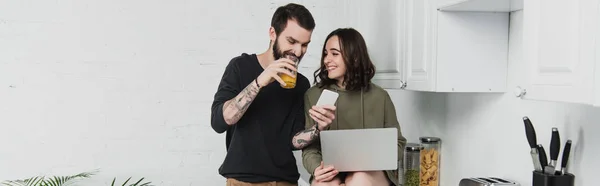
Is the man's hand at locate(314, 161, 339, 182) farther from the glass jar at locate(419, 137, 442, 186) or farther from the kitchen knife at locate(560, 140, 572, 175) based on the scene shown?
the glass jar at locate(419, 137, 442, 186)

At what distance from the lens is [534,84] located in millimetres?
1139

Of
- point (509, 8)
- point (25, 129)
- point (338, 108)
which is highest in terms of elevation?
point (509, 8)

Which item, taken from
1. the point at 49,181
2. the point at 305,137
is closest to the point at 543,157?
the point at 305,137

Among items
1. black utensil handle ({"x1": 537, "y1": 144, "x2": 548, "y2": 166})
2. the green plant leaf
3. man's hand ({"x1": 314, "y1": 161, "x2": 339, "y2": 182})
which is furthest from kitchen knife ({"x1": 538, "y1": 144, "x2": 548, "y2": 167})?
the green plant leaf

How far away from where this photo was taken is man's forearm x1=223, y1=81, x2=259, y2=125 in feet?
5.16

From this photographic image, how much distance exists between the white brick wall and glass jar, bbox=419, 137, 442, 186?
0.36 meters

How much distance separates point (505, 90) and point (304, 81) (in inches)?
29.6

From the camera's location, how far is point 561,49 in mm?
1032

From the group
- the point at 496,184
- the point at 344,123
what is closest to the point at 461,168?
the point at 496,184

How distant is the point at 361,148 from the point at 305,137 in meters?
0.25

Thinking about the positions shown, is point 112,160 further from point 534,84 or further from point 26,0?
point 534,84

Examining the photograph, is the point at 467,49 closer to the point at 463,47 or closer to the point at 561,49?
the point at 463,47

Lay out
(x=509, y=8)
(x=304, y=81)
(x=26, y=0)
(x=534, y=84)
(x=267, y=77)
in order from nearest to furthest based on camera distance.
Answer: (x=534, y=84) → (x=267, y=77) → (x=509, y=8) → (x=304, y=81) → (x=26, y=0)

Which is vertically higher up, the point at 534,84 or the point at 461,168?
the point at 534,84
